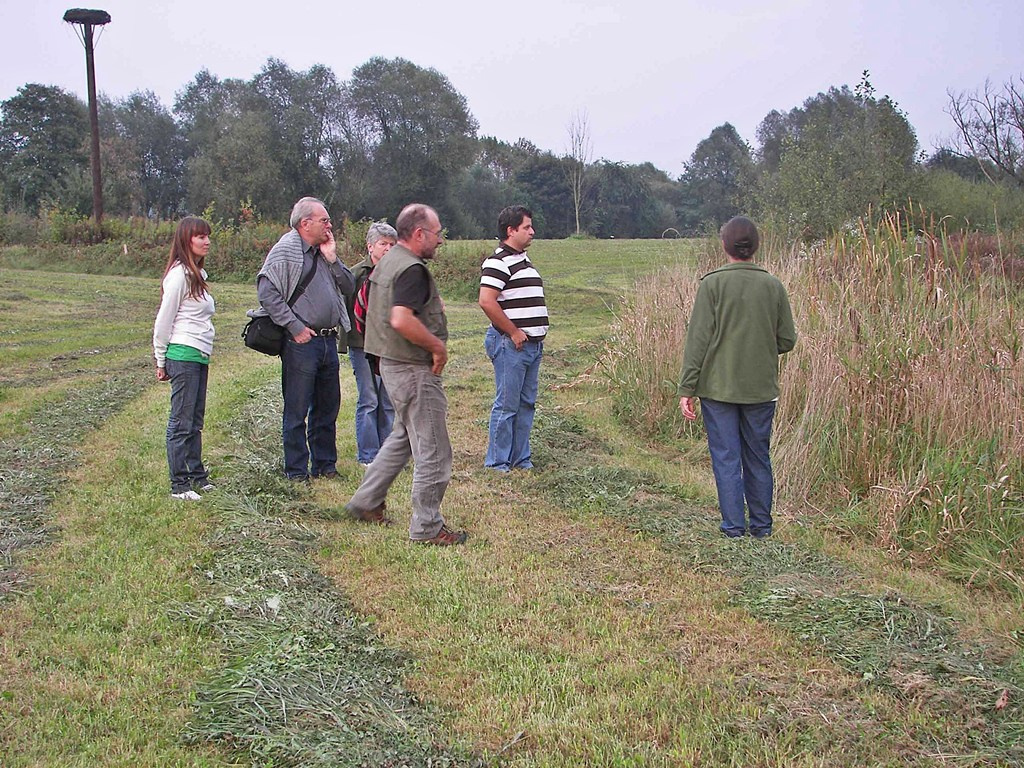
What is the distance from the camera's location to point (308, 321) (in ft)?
21.6

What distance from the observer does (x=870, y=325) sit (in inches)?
261

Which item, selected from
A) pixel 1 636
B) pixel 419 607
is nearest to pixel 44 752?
pixel 1 636

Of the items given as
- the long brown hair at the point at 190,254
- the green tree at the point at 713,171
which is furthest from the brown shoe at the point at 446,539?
the green tree at the point at 713,171

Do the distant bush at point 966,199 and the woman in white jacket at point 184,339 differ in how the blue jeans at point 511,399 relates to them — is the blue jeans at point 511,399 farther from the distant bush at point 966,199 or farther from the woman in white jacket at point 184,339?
the distant bush at point 966,199

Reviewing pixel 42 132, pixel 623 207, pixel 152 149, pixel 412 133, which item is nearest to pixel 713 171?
pixel 623 207

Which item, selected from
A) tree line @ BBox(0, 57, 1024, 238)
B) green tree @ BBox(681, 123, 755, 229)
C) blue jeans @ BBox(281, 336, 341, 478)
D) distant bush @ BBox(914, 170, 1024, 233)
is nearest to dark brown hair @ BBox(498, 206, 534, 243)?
blue jeans @ BBox(281, 336, 341, 478)

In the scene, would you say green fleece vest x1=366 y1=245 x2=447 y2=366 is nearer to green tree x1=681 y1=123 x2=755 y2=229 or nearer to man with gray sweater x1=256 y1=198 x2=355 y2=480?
man with gray sweater x1=256 y1=198 x2=355 y2=480

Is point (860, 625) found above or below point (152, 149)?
below

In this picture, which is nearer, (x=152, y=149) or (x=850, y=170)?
(x=850, y=170)

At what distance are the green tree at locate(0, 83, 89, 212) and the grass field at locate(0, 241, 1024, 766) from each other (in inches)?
1984

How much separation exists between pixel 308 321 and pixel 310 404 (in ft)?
2.38

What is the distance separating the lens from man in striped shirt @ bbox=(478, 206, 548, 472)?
6934 millimetres

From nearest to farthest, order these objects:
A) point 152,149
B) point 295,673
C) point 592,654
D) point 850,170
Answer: point 295,673, point 592,654, point 850,170, point 152,149

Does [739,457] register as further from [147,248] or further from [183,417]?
[147,248]
